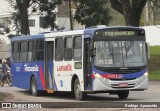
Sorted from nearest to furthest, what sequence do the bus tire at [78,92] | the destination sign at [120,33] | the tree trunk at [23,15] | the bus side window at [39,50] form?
1. the destination sign at [120,33]
2. the bus tire at [78,92]
3. the bus side window at [39,50]
4. the tree trunk at [23,15]

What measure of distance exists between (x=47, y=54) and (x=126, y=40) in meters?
4.81

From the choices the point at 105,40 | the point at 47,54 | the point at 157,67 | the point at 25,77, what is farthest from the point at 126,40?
the point at 157,67

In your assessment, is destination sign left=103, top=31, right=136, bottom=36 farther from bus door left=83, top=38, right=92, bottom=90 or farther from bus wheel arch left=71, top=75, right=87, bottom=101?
bus wheel arch left=71, top=75, right=87, bottom=101

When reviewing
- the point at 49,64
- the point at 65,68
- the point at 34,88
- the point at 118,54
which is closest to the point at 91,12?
the point at 34,88

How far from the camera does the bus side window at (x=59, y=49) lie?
2431 cm

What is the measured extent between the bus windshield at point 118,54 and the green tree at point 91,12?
35.2m

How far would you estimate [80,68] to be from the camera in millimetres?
22453

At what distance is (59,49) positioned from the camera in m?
24.5

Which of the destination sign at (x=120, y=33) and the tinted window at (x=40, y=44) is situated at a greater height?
the destination sign at (x=120, y=33)

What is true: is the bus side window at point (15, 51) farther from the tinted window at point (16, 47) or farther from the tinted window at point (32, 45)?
the tinted window at point (32, 45)

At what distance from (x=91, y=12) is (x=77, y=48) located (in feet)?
117

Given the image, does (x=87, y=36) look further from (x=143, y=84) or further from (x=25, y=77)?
(x=25, y=77)

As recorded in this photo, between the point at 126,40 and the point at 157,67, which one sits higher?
the point at 126,40

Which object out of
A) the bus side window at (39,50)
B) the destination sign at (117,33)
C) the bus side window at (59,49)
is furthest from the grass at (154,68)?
the destination sign at (117,33)
